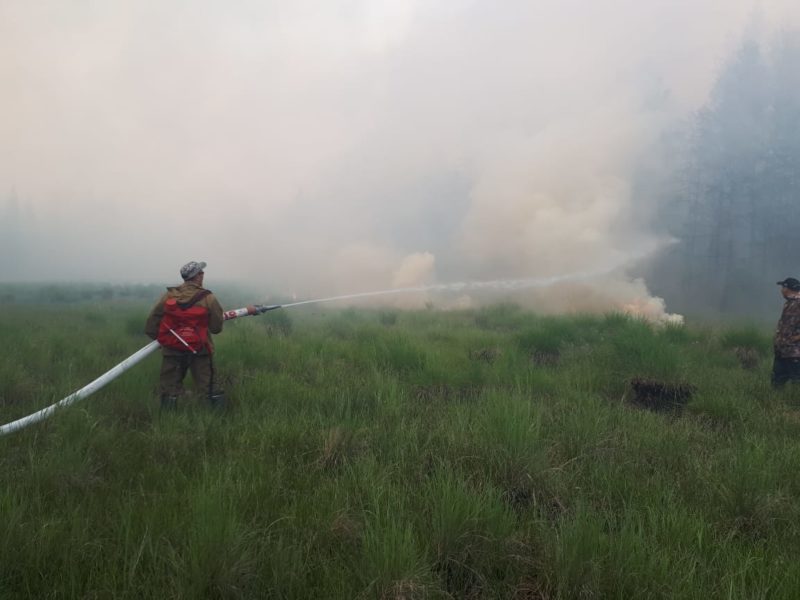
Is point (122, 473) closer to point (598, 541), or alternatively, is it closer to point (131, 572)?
point (131, 572)

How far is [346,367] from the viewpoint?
7730 mm

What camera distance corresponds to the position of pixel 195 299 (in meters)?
5.86

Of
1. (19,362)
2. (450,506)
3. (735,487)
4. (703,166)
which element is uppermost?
(703,166)

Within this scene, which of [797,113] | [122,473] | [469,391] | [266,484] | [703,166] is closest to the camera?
[266,484]

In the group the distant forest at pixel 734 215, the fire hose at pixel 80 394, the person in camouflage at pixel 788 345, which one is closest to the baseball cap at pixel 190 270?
the fire hose at pixel 80 394

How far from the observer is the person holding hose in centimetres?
578

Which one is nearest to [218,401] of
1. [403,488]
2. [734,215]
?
[403,488]

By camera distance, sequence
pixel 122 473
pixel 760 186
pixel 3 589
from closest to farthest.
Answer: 1. pixel 3 589
2. pixel 122 473
3. pixel 760 186

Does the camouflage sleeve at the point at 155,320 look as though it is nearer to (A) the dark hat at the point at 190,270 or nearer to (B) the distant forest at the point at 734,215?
(A) the dark hat at the point at 190,270

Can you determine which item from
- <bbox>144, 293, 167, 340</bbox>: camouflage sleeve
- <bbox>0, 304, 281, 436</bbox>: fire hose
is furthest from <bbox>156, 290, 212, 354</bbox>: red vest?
<bbox>0, 304, 281, 436</bbox>: fire hose

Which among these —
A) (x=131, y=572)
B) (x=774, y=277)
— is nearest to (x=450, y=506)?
(x=131, y=572)

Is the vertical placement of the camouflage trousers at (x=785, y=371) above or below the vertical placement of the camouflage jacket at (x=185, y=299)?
below

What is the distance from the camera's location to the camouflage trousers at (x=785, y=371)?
713 centimetres

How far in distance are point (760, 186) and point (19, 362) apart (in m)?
36.4
